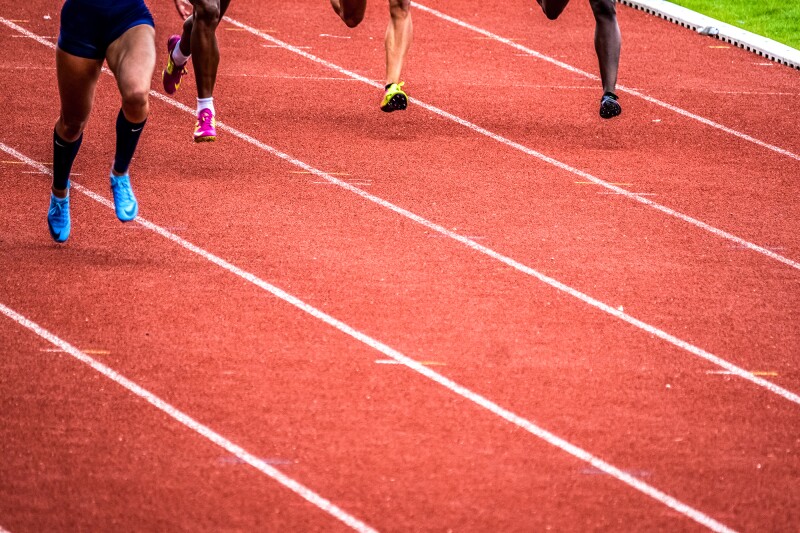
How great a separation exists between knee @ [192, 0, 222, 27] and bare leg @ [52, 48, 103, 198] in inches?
44.0

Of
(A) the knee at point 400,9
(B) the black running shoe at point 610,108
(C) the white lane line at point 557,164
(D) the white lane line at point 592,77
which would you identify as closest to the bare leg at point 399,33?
(A) the knee at point 400,9

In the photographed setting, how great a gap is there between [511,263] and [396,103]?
1.92m

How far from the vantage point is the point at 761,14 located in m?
12.9

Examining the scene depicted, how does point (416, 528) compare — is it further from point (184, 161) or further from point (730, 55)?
point (730, 55)

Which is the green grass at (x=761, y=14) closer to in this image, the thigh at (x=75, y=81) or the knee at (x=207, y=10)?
the knee at (x=207, y=10)

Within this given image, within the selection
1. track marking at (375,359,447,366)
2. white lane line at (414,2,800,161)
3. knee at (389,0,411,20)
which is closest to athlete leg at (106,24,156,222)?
track marking at (375,359,447,366)

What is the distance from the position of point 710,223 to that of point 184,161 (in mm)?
3178

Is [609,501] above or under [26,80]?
above

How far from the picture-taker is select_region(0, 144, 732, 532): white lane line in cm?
473

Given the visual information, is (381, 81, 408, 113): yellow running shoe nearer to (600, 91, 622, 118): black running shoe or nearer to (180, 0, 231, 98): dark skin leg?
(600, 91, 622, 118): black running shoe

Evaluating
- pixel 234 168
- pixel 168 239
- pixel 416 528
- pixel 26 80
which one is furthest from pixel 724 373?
pixel 26 80

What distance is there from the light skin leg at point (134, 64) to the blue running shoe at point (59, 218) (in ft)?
2.36

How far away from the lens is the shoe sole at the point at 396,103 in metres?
8.41

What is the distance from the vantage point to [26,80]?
9.39 meters
